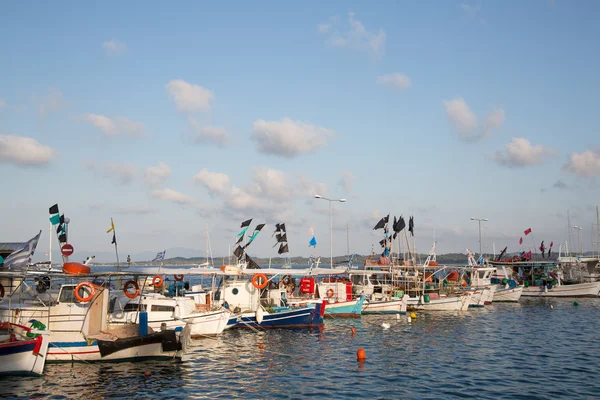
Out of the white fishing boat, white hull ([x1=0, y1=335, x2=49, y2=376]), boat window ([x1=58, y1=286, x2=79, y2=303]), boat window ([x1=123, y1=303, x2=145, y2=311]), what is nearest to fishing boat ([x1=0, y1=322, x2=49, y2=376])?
white hull ([x1=0, y1=335, x2=49, y2=376])

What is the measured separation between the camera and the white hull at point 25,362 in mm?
26531


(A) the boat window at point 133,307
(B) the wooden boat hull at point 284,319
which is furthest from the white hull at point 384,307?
(A) the boat window at point 133,307

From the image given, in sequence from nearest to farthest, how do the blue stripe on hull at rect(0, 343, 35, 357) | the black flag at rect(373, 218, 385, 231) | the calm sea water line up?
the calm sea water → the blue stripe on hull at rect(0, 343, 35, 357) → the black flag at rect(373, 218, 385, 231)

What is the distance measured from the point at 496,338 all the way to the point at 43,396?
31.8 m

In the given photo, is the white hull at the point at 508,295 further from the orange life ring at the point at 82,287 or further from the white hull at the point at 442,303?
the orange life ring at the point at 82,287

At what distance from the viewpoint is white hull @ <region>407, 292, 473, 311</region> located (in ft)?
192

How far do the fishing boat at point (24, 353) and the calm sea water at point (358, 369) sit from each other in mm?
565

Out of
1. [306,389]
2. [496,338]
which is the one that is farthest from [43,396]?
[496,338]

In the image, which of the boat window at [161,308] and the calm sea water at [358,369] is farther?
the boat window at [161,308]

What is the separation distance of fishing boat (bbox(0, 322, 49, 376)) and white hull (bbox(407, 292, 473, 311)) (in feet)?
131

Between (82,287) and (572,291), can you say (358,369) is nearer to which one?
(82,287)

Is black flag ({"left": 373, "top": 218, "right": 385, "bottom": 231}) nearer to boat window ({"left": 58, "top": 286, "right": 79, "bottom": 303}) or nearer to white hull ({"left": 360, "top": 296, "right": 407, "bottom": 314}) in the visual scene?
white hull ({"left": 360, "top": 296, "right": 407, "bottom": 314})

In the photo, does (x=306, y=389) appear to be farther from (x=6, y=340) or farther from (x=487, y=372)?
(x=6, y=340)

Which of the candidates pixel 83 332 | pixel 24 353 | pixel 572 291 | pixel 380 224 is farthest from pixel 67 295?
pixel 572 291
